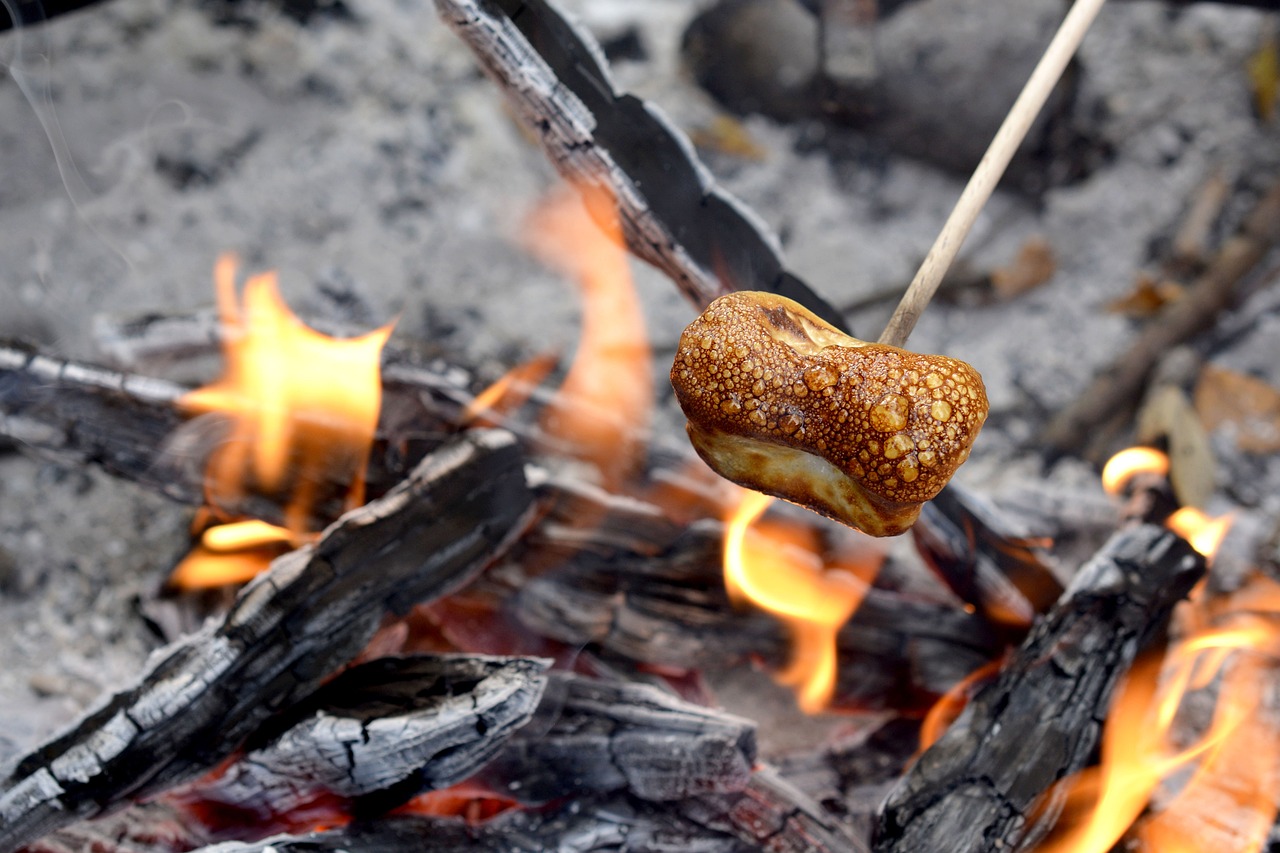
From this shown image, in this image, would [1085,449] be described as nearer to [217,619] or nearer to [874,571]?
[874,571]

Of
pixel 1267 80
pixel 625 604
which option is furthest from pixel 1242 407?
pixel 625 604

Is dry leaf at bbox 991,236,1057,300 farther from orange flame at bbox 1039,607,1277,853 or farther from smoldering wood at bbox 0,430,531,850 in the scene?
smoldering wood at bbox 0,430,531,850

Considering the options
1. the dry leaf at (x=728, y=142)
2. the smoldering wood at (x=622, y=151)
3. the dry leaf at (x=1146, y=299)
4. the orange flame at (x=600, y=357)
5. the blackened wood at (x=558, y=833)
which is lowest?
the blackened wood at (x=558, y=833)

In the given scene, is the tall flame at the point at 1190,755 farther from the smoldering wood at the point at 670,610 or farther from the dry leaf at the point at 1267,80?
the dry leaf at the point at 1267,80

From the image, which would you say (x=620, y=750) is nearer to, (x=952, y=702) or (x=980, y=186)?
(x=952, y=702)

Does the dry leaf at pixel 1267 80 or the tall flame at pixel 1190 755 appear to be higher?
the dry leaf at pixel 1267 80

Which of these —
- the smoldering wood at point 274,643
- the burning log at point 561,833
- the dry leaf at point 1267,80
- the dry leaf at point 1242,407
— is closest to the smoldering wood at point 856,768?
the burning log at point 561,833
